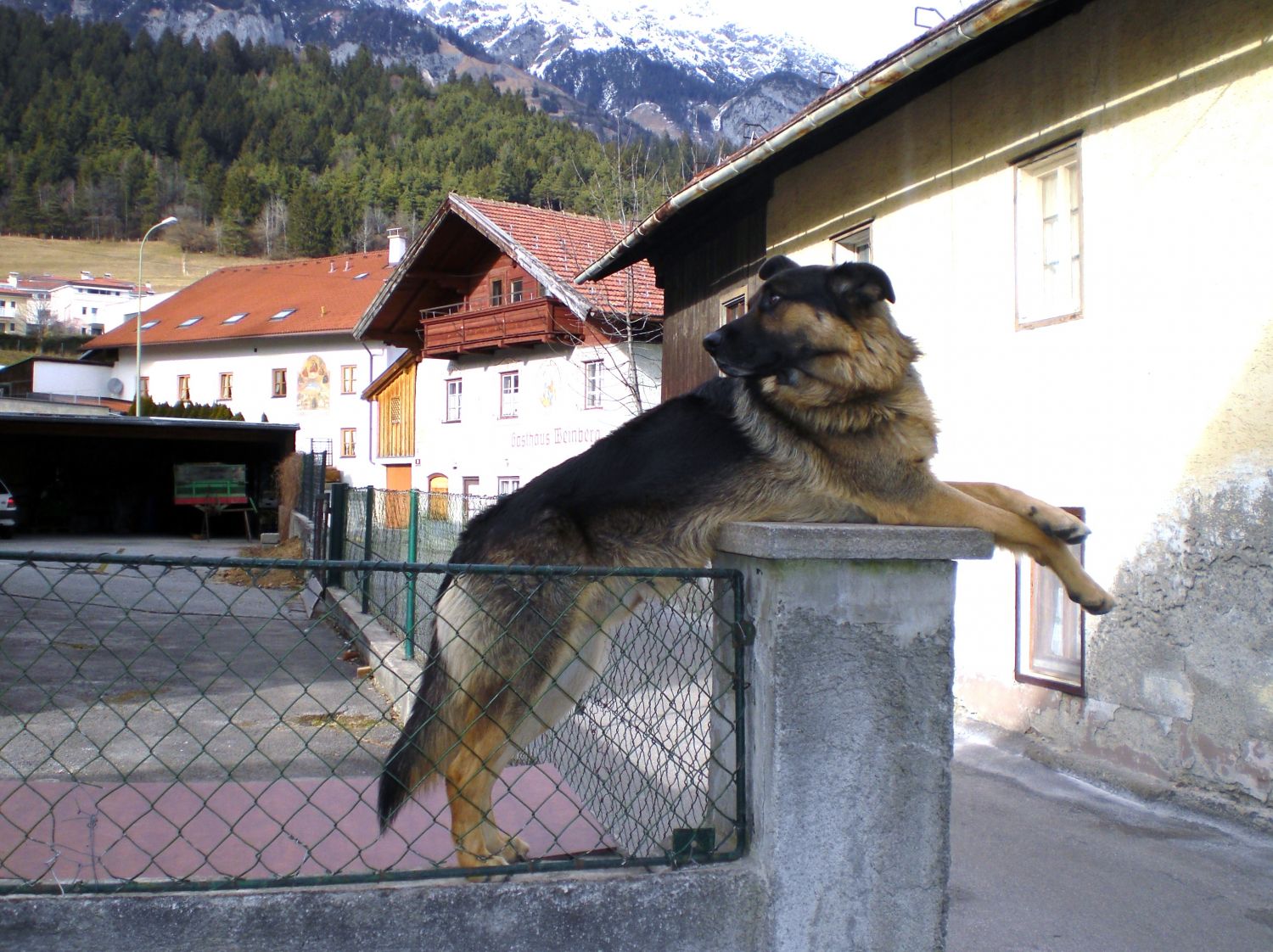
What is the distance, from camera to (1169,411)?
6.40 meters

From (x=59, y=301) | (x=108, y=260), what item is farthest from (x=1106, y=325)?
(x=108, y=260)

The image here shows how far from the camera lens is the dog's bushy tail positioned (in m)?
3.10

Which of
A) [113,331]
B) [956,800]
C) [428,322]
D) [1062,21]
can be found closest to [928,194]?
[1062,21]

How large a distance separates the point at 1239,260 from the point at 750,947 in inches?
204

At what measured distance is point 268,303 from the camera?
172 ft

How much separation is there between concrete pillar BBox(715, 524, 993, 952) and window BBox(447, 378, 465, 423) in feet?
93.4

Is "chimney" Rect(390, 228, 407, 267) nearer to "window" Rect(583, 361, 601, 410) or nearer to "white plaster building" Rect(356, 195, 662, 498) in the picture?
"white plaster building" Rect(356, 195, 662, 498)

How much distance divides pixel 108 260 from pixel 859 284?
118424 millimetres

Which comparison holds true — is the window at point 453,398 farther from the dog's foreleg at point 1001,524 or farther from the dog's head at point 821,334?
the dog's foreleg at point 1001,524

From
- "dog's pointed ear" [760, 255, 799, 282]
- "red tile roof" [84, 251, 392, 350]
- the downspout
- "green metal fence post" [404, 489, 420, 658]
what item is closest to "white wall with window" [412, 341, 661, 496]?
the downspout

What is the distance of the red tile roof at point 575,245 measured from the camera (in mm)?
21359

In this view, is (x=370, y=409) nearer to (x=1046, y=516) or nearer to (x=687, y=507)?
(x=687, y=507)

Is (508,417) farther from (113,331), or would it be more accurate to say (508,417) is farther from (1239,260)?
(113,331)

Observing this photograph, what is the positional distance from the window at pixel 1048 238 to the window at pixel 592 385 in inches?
674
